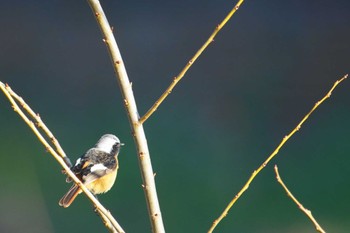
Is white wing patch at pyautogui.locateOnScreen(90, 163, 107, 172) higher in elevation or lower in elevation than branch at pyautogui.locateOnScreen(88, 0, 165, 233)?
higher

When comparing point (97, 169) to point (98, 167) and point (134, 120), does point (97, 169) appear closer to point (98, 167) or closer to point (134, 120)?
point (98, 167)

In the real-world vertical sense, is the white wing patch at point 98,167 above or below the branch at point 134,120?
above

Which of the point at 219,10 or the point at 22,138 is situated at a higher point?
the point at 219,10

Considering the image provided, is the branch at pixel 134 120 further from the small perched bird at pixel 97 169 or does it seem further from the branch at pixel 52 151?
the small perched bird at pixel 97 169

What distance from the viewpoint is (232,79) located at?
763 cm

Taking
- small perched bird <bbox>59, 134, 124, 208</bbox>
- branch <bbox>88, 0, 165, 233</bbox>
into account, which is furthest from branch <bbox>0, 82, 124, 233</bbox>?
small perched bird <bbox>59, 134, 124, 208</bbox>

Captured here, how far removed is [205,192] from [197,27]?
221 cm

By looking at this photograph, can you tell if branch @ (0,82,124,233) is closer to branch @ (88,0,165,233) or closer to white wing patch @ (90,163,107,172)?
branch @ (88,0,165,233)

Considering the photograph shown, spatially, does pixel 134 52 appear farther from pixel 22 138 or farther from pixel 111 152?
pixel 111 152

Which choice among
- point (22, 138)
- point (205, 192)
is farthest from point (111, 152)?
point (22, 138)

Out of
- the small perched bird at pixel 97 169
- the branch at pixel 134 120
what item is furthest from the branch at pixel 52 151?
the small perched bird at pixel 97 169

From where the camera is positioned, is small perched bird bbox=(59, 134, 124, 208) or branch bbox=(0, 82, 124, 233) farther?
small perched bird bbox=(59, 134, 124, 208)

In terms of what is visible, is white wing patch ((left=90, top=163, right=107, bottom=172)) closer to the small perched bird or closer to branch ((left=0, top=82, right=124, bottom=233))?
the small perched bird

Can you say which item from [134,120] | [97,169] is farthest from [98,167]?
[134,120]
